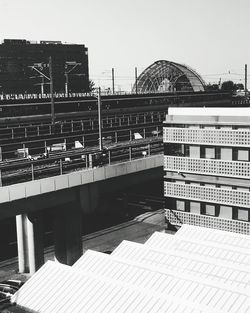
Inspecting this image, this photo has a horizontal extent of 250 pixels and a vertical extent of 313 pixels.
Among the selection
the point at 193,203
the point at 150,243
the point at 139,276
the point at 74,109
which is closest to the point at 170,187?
the point at 193,203

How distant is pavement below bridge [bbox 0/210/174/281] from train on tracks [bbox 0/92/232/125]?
2163 centimetres

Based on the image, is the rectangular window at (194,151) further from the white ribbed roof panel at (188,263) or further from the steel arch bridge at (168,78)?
the steel arch bridge at (168,78)

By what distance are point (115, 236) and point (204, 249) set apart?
42.6ft

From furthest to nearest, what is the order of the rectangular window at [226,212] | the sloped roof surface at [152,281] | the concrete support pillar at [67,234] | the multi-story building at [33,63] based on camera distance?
1. the multi-story building at [33,63]
2. the concrete support pillar at [67,234]
3. the rectangular window at [226,212]
4. the sloped roof surface at [152,281]

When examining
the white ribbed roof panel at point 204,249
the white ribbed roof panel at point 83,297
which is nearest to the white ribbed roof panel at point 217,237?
the white ribbed roof panel at point 204,249

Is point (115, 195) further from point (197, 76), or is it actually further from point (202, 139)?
point (197, 76)

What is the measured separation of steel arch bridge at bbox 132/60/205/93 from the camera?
113 metres

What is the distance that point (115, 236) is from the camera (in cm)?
3406

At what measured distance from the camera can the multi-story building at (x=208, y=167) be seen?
84.6 feet

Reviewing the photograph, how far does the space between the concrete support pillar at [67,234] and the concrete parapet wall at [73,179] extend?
2.25m

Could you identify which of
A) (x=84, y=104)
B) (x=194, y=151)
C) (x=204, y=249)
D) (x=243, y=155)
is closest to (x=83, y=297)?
(x=204, y=249)

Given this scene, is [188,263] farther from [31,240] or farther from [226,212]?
[31,240]

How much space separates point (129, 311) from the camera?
16.2m

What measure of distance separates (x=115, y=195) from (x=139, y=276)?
2368 centimetres
